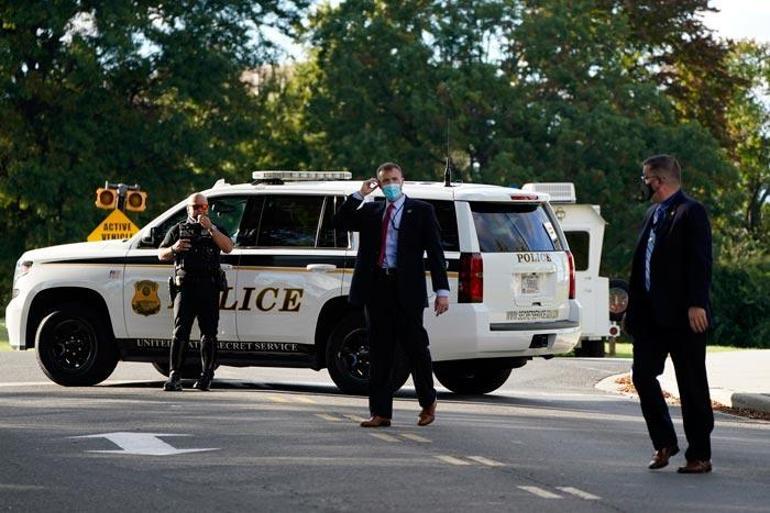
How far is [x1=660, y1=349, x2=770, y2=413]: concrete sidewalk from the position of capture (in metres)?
17.8

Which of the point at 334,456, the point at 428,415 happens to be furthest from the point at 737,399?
the point at 334,456

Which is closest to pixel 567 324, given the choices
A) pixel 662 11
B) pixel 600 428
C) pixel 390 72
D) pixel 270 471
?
pixel 600 428

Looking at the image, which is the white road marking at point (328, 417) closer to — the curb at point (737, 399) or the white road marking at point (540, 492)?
the white road marking at point (540, 492)

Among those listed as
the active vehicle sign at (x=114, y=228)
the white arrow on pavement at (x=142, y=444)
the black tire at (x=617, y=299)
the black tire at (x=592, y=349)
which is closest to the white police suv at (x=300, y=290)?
the white arrow on pavement at (x=142, y=444)

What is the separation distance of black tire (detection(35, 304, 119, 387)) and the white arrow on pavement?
4624 millimetres

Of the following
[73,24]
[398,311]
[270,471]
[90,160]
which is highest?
[73,24]

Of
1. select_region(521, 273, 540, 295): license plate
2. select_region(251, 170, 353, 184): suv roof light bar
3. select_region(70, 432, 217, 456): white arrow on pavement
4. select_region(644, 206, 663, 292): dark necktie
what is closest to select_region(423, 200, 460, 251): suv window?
select_region(521, 273, 540, 295): license plate

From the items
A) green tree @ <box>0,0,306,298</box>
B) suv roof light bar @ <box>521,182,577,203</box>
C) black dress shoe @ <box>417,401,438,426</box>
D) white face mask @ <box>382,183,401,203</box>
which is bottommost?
black dress shoe @ <box>417,401,438,426</box>

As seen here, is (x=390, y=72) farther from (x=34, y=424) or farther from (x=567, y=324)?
(x=34, y=424)

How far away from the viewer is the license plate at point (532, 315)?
55.6 feet

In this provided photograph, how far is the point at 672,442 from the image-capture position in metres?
11.7

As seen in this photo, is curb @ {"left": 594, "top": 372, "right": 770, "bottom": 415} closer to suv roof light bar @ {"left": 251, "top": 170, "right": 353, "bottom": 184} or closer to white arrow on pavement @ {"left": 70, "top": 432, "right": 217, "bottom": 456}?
suv roof light bar @ {"left": 251, "top": 170, "right": 353, "bottom": 184}

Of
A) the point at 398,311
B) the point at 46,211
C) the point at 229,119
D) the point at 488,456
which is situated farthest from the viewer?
the point at 229,119

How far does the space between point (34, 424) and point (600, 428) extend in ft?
13.8
